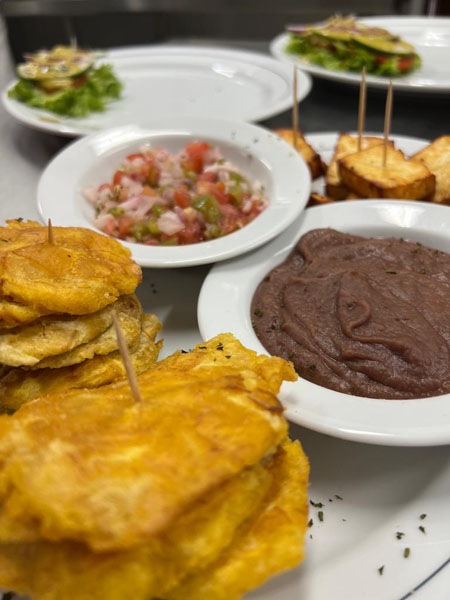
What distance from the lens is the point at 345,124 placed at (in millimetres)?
4828

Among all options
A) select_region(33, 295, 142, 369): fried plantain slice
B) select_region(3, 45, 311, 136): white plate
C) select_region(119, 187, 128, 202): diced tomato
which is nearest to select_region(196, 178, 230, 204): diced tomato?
select_region(119, 187, 128, 202): diced tomato

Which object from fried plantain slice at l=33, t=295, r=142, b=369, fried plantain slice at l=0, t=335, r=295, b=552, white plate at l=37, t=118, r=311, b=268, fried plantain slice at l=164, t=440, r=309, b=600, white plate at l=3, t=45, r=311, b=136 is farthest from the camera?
white plate at l=3, t=45, r=311, b=136

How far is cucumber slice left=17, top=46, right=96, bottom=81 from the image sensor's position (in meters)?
4.54

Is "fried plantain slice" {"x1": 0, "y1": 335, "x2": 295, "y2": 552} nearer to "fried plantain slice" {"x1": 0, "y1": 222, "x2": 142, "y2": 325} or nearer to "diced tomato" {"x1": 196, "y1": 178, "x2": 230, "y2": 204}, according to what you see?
"fried plantain slice" {"x1": 0, "y1": 222, "x2": 142, "y2": 325}

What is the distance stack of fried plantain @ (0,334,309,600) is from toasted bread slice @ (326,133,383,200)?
2024 mm

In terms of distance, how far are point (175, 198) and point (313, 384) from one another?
4.98ft

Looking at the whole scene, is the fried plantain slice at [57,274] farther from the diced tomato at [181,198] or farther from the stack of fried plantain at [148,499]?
the diced tomato at [181,198]

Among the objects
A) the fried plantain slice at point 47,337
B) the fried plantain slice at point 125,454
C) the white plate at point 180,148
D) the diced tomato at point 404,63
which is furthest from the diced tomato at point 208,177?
the diced tomato at point 404,63

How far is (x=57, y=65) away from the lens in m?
4.73

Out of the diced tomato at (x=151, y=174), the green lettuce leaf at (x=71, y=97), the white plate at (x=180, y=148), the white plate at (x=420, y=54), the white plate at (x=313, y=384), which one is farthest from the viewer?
the white plate at (x=420, y=54)

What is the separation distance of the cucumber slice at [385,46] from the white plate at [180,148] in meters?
1.98

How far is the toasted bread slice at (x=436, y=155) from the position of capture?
3.27 metres

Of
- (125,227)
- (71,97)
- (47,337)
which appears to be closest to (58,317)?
(47,337)

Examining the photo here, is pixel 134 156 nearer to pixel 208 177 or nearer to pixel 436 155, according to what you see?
pixel 208 177
